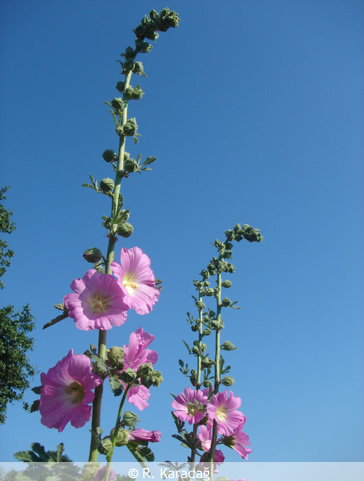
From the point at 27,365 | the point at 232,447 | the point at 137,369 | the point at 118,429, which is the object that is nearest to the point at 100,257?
the point at 137,369

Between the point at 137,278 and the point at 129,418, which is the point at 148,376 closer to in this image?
the point at 129,418

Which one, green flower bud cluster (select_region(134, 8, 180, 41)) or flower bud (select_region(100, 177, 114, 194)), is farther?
green flower bud cluster (select_region(134, 8, 180, 41))

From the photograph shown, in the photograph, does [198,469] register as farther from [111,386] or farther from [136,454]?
[111,386]

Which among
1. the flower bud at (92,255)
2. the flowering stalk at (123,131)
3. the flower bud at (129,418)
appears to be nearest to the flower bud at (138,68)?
the flowering stalk at (123,131)

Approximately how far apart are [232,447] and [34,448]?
2603 millimetres

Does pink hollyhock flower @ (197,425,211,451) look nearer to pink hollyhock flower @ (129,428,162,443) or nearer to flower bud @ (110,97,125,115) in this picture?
pink hollyhock flower @ (129,428,162,443)

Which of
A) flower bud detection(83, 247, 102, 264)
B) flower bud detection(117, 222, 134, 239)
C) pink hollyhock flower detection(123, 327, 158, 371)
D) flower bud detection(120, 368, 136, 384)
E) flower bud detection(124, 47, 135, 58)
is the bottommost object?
flower bud detection(120, 368, 136, 384)

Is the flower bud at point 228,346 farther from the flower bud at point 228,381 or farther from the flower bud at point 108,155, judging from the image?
the flower bud at point 108,155

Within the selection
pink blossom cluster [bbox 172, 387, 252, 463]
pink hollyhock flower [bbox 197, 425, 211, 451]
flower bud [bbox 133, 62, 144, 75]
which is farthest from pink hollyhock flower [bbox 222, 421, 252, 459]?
flower bud [bbox 133, 62, 144, 75]

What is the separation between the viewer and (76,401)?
1869mm

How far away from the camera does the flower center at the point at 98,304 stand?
1941mm

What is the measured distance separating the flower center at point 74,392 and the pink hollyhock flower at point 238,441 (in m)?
2.49

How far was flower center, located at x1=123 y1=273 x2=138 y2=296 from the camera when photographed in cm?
216

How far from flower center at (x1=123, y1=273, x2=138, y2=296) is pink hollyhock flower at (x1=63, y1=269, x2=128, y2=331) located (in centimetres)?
22
